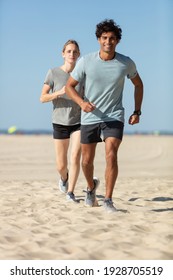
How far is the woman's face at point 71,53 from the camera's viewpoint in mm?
6160

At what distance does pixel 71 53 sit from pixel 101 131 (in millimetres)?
1294

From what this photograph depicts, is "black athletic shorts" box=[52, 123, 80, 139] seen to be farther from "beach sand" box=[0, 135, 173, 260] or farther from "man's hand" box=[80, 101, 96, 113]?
"man's hand" box=[80, 101, 96, 113]

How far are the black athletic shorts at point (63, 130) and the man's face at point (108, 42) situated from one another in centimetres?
135

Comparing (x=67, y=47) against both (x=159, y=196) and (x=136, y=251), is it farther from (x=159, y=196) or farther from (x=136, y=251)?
(x=136, y=251)

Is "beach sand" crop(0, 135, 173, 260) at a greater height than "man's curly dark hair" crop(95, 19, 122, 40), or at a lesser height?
lesser

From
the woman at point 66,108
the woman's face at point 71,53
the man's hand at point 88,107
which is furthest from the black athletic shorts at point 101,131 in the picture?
the woman's face at point 71,53

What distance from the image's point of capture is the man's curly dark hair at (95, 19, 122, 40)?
5.17 metres

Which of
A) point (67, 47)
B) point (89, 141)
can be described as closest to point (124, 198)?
point (89, 141)

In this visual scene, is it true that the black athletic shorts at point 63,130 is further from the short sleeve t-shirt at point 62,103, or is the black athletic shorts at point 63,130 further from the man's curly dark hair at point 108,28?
the man's curly dark hair at point 108,28

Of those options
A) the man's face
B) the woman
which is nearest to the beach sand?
the woman

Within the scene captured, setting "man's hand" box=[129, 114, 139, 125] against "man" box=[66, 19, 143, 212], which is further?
"man's hand" box=[129, 114, 139, 125]

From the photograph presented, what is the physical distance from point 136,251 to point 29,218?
→ 1.56 metres

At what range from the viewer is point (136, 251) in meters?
3.81

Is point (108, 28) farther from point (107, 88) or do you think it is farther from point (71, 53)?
point (71, 53)
